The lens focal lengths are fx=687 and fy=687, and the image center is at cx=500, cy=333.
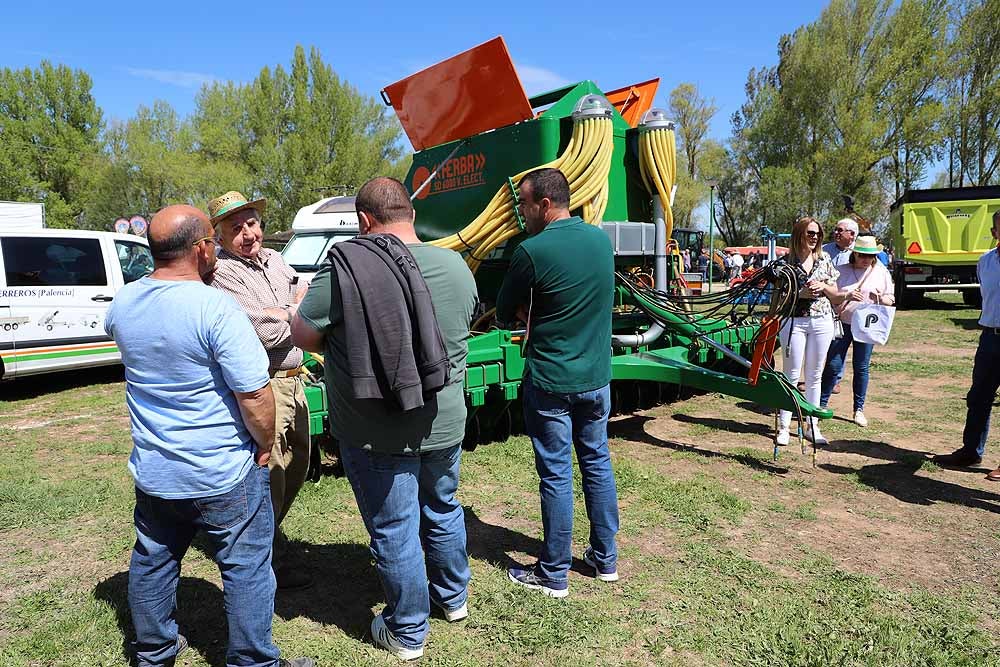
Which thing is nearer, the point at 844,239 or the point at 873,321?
the point at 873,321

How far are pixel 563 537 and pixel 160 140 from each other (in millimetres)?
33050

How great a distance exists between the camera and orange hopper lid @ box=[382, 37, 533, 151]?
16.7 feet

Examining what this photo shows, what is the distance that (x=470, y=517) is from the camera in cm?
381

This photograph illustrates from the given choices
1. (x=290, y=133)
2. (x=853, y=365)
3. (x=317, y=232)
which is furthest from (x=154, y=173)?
(x=853, y=365)

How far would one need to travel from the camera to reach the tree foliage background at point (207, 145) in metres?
30.1

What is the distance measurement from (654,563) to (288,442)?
70.3 inches

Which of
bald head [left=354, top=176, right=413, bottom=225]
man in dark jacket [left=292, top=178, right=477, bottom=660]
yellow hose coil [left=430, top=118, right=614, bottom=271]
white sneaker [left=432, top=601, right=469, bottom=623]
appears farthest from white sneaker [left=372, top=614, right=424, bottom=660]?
yellow hose coil [left=430, top=118, right=614, bottom=271]

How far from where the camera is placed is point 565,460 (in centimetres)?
294

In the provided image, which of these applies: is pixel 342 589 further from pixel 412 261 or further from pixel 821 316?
pixel 821 316

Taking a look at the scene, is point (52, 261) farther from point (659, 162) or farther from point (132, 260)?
point (659, 162)

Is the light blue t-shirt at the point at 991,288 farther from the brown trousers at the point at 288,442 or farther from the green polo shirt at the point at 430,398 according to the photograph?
the brown trousers at the point at 288,442

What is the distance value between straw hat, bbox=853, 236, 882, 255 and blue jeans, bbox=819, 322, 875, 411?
0.75 metres

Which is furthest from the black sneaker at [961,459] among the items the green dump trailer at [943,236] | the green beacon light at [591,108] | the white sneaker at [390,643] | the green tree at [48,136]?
the green tree at [48,136]

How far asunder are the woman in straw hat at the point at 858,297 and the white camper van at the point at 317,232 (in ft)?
19.0
